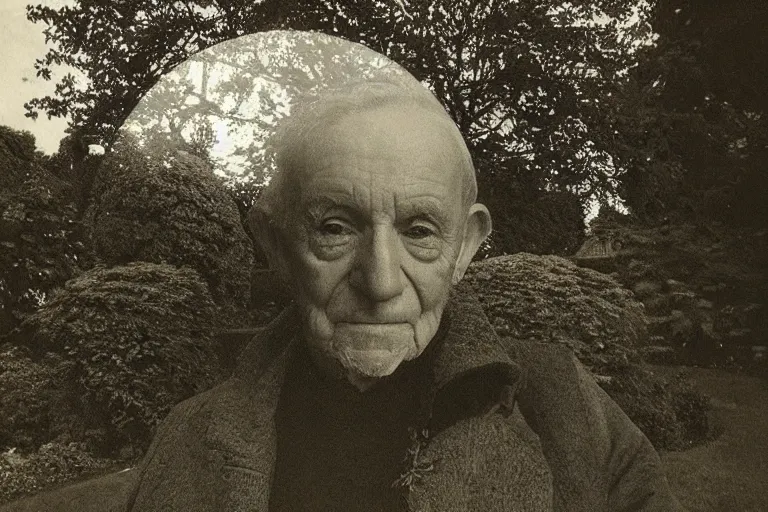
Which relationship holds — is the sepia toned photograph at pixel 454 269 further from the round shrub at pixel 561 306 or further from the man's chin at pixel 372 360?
the man's chin at pixel 372 360

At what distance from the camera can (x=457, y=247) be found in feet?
4.23

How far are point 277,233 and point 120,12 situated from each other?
751mm

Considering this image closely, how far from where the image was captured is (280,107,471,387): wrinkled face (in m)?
1.17

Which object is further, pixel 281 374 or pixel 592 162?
pixel 592 162

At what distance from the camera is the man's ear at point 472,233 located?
4.37 ft

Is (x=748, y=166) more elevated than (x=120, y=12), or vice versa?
(x=120, y=12)

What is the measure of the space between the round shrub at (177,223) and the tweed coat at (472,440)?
0.22 meters

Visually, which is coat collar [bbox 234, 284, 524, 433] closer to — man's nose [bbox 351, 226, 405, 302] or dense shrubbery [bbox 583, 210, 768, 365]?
man's nose [bbox 351, 226, 405, 302]

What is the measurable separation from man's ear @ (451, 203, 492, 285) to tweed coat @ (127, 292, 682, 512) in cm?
8

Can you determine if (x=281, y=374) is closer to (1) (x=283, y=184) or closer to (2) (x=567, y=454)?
(1) (x=283, y=184)

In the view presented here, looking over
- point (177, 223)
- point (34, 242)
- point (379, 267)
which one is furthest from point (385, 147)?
point (34, 242)

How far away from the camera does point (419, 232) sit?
1211 millimetres

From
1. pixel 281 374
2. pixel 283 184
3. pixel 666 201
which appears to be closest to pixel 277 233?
pixel 283 184

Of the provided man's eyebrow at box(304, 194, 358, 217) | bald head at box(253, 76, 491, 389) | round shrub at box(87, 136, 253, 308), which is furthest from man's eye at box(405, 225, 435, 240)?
round shrub at box(87, 136, 253, 308)
